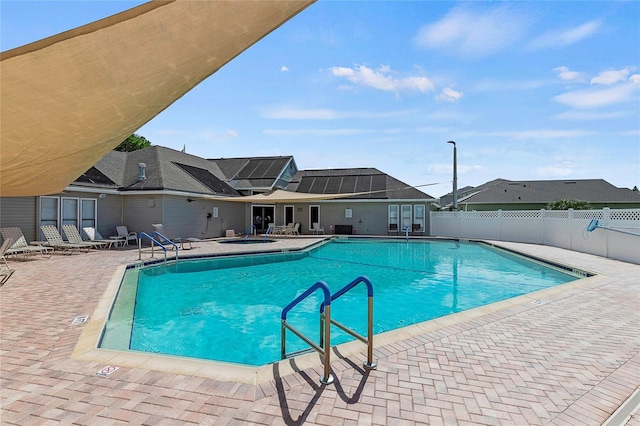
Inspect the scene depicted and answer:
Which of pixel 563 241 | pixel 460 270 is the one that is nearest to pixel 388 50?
pixel 460 270

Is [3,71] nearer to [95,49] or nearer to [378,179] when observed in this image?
[95,49]

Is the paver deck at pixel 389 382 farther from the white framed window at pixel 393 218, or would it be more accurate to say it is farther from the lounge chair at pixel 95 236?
the white framed window at pixel 393 218

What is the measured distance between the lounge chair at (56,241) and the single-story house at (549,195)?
82.2 ft

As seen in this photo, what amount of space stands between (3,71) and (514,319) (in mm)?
5964

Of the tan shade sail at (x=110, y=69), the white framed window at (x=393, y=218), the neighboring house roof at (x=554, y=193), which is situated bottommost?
the white framed window at (x=393, y=218)

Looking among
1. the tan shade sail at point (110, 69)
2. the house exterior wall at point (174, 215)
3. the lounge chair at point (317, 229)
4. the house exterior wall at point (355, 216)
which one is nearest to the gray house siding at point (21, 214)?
the house exterior wall at point (174, 215)

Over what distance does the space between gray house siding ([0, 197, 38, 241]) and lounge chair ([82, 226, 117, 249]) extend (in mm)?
1664

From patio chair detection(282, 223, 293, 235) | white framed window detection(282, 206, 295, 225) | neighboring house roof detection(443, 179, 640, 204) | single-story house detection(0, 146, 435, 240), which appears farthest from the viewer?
neighboring house roof detection(443, 179, 640, 204)

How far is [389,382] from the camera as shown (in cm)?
301

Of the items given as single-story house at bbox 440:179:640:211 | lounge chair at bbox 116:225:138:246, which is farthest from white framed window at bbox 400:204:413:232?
lounge chair at bbox 116:225:138:246

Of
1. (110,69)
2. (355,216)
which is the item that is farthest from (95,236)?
(110,69)

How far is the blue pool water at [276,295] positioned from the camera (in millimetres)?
5145

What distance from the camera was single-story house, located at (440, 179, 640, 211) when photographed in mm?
27070

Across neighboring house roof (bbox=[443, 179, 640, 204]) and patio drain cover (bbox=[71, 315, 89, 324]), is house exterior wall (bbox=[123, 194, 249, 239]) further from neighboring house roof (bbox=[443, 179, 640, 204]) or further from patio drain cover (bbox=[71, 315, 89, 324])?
neighboring house roof (bbox=[443, 179, 640, 204])
